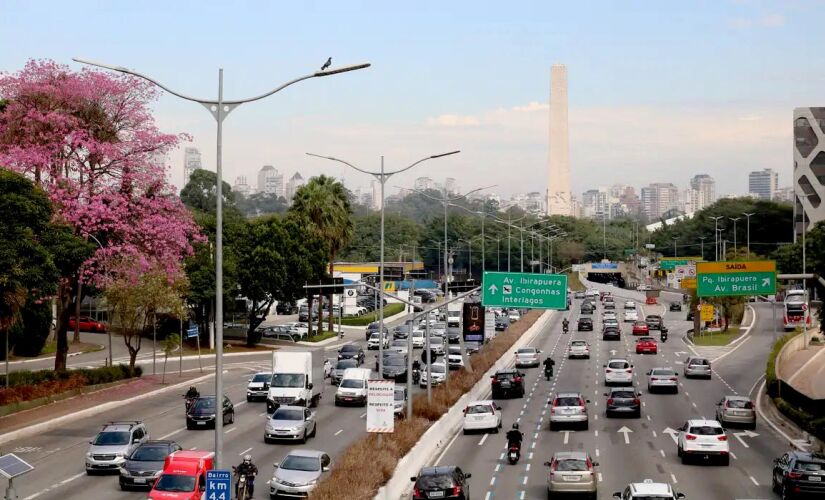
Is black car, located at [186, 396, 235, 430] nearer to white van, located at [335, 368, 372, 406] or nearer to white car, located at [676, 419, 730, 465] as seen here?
white van, located at [335, 368, 372, 406]

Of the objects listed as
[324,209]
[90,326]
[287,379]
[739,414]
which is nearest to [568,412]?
[739,414]

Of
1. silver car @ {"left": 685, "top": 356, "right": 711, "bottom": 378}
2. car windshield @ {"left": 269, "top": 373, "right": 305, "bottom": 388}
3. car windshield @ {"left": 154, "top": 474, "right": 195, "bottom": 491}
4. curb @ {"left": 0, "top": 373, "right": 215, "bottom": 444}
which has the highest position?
car windshield @ {"left": 269, "top": 373, "right": 305, "bottom": 388}

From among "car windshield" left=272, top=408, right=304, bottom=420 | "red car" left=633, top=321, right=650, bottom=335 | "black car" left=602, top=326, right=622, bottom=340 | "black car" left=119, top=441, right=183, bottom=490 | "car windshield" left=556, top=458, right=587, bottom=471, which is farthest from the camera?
"red car" left=633, top=321, right=650, bottom=335

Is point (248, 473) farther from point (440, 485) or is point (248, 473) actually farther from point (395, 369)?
point (395, 369)

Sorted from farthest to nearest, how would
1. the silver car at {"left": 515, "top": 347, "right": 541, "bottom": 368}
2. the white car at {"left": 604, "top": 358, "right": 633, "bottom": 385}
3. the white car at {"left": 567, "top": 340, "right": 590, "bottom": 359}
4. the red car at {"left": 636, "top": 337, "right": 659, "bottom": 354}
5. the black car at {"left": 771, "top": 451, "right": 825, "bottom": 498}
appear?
1. the red car at {"left": 636, "top": 337, "right": 659, "bottom": 354}
2. the white car at {"left": 567, "top": 340, "right": 590, "bottom": 359}
3. the silver car at {"left": 515, "top": 347, "right": 541, "bottom": 368}
4. the white car at {"left": 604, "top": 358, "right": 633, "bottom": 385}
5. the black car at {"left": 771, "top": 451, "right": 825, "bottom": 498}

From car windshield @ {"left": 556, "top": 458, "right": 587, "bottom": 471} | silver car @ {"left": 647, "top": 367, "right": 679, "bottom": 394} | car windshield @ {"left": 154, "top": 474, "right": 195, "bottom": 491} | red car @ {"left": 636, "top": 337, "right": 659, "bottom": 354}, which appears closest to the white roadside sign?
car windshield @ {"left": 556, "top": 458, "right": 587, "bottom": 471}

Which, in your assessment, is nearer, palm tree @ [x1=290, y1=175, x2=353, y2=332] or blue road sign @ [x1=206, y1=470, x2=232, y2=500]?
blue road sign @ [x1=206, y1=470, x2=232, y2=500]

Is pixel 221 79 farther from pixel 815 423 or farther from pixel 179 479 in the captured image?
pixel 815 423
